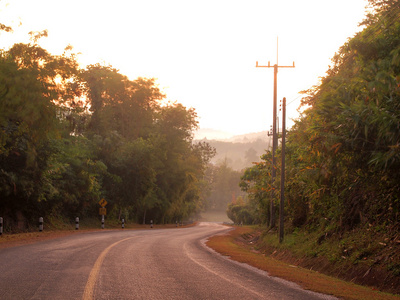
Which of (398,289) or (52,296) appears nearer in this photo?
(52,296)

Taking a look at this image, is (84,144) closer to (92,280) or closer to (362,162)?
(362,162)

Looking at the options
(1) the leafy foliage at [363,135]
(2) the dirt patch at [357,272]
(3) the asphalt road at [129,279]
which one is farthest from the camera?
(1) the leafy foliage at [363,135]

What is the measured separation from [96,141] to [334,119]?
2962 cm

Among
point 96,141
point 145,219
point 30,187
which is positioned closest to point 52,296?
point 30,187

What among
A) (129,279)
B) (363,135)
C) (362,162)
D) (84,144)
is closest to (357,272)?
(362,162)

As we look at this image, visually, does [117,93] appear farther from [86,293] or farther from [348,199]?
[86,293]

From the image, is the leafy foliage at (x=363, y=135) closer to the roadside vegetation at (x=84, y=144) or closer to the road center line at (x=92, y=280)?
the road center line at (x=92, y=280)

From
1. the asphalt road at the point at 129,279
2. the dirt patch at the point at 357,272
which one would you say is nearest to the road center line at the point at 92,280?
the asphalt road at the point at 129,279

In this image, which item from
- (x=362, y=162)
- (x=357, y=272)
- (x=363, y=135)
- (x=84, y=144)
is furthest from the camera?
(x=84, y=144)

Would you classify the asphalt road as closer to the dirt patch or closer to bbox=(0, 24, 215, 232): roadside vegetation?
the dirt patch

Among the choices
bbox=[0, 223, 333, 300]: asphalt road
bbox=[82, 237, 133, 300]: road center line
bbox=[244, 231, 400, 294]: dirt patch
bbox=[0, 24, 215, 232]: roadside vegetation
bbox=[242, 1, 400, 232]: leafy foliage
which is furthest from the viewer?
bbox=[0, 24, 215, 232]: roadside vegetation

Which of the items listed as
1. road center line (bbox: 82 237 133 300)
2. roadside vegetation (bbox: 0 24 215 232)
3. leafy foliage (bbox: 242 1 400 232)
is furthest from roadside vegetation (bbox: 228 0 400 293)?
roadside vegetation (bbox: 0 24 215 232)

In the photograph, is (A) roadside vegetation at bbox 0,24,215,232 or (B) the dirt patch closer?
(B) the dirt patch

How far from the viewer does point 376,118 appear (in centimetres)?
1010
